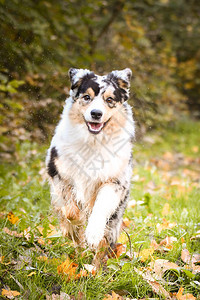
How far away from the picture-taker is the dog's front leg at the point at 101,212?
2.60 m

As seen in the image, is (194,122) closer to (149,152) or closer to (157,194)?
(149,152)

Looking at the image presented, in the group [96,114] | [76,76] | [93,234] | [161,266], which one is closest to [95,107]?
[96,114]

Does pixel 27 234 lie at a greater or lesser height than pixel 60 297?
greater

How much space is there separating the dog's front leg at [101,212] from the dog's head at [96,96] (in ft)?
1.56

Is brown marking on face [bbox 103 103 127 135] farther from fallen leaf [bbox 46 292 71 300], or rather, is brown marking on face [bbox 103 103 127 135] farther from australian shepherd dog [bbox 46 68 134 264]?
fallen leaf [bbox 46 292 71 300]

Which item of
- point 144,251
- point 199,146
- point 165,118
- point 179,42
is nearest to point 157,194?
point 144,251

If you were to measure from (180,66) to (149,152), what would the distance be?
15.9ft

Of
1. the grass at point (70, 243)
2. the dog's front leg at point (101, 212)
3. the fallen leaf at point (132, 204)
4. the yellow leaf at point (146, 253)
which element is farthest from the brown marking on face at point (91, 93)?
the fallen leaf at point (132, 204)

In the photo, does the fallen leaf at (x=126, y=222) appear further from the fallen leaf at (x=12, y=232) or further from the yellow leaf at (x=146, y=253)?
the fallen leaf at (x=12, y=232)

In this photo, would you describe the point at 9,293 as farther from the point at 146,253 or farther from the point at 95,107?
the point at 95,107

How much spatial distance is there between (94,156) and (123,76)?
700 mm

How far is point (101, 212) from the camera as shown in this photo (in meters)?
2.65

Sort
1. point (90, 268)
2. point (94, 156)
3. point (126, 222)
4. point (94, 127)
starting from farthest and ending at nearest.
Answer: point (126, 222) → point (94, 156) → point (94, 127) → point (90, 268)

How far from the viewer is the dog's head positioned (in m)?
2.67
